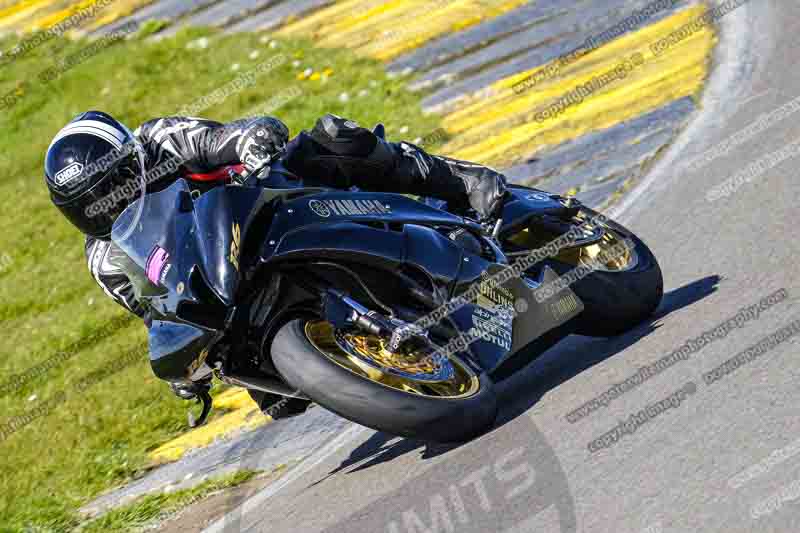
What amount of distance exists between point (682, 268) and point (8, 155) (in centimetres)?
1135

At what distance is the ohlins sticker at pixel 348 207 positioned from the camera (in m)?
5.11

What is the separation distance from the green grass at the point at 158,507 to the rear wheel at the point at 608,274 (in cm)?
184

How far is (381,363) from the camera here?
4.86m

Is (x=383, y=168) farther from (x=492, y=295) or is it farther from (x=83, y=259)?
(x=83, y=259)

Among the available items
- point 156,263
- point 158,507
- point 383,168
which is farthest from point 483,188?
point 158,507

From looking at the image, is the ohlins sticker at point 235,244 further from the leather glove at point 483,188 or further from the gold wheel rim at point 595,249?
the gold wheel rim at point 595,249

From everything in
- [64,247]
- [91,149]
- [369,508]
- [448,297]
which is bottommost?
[64,247]

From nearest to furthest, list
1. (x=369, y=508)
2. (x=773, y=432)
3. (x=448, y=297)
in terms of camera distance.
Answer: (x=773, y=432) → (x=369, y=508) → (x=448, y=297)

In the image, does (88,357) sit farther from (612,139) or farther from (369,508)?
(369,508)

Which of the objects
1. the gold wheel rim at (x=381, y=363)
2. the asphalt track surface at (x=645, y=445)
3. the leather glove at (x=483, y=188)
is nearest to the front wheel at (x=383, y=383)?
the gold wheel rim at (x=381, y=363)

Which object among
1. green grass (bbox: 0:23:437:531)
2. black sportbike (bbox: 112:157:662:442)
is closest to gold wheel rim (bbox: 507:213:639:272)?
black sportbike (bbox: 112:157:662:442)

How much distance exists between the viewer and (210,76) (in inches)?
610

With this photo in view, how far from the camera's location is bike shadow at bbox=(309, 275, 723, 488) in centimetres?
537

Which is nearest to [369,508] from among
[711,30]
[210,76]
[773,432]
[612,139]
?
[773,432]
